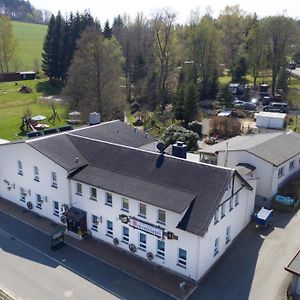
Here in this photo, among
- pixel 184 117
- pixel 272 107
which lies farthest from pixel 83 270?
pixel 272 107

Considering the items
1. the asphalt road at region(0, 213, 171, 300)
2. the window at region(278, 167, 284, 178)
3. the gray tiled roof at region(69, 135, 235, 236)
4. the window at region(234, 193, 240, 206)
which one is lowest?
the asphalt road at region(0, 213, 171, 300)

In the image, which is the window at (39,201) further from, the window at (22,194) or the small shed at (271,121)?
the small shed at (271,121)

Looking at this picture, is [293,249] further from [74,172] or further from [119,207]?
[74,172]

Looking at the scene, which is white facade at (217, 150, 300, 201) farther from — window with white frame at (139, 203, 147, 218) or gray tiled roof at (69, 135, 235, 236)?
window with white frame at (139, 203, 147, 218)

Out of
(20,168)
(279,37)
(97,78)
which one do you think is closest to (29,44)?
(97,78)

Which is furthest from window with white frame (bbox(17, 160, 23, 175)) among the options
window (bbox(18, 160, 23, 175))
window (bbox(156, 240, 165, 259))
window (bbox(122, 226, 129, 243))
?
window (bbox(156, 240, 165, 259))
